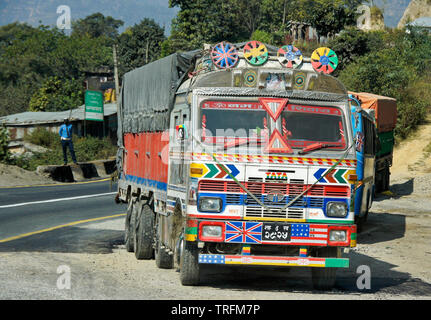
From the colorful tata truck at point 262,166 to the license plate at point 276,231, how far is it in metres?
0.01

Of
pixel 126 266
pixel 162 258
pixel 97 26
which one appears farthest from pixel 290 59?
pixel 97 26

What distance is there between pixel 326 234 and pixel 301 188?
0.71 metres

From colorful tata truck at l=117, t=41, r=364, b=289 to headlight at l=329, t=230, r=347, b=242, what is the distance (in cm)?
1

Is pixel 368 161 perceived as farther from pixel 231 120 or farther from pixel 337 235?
pixel 231 120

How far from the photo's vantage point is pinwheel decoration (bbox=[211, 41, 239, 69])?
1007 cm

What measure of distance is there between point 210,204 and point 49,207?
39.1ft

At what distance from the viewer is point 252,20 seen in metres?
85.4

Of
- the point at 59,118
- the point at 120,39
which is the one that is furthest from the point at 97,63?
the point at 59,118

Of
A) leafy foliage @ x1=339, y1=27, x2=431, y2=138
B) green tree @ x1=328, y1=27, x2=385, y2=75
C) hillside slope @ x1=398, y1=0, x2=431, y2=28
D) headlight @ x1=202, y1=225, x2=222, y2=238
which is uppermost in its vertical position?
hillside slope @ x1=398, y1=0, x2=431, y2=28

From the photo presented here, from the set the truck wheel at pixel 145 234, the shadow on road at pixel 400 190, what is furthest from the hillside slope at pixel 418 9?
the truck wheel at pixel 145 234

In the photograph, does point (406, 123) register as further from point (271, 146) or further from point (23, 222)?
point (271, 146)

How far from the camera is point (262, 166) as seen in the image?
928cm

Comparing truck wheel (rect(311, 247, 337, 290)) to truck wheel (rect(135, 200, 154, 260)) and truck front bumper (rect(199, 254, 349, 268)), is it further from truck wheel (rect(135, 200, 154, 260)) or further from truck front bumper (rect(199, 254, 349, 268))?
truck wheel (rect(135, 200, 154, 260))

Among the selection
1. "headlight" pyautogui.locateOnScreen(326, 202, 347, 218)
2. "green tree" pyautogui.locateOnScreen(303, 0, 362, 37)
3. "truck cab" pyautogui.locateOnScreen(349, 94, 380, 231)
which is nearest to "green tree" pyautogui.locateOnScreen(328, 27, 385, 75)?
"green tree" pyautogui.locateOnScreen(303, 0, 362, 37)
